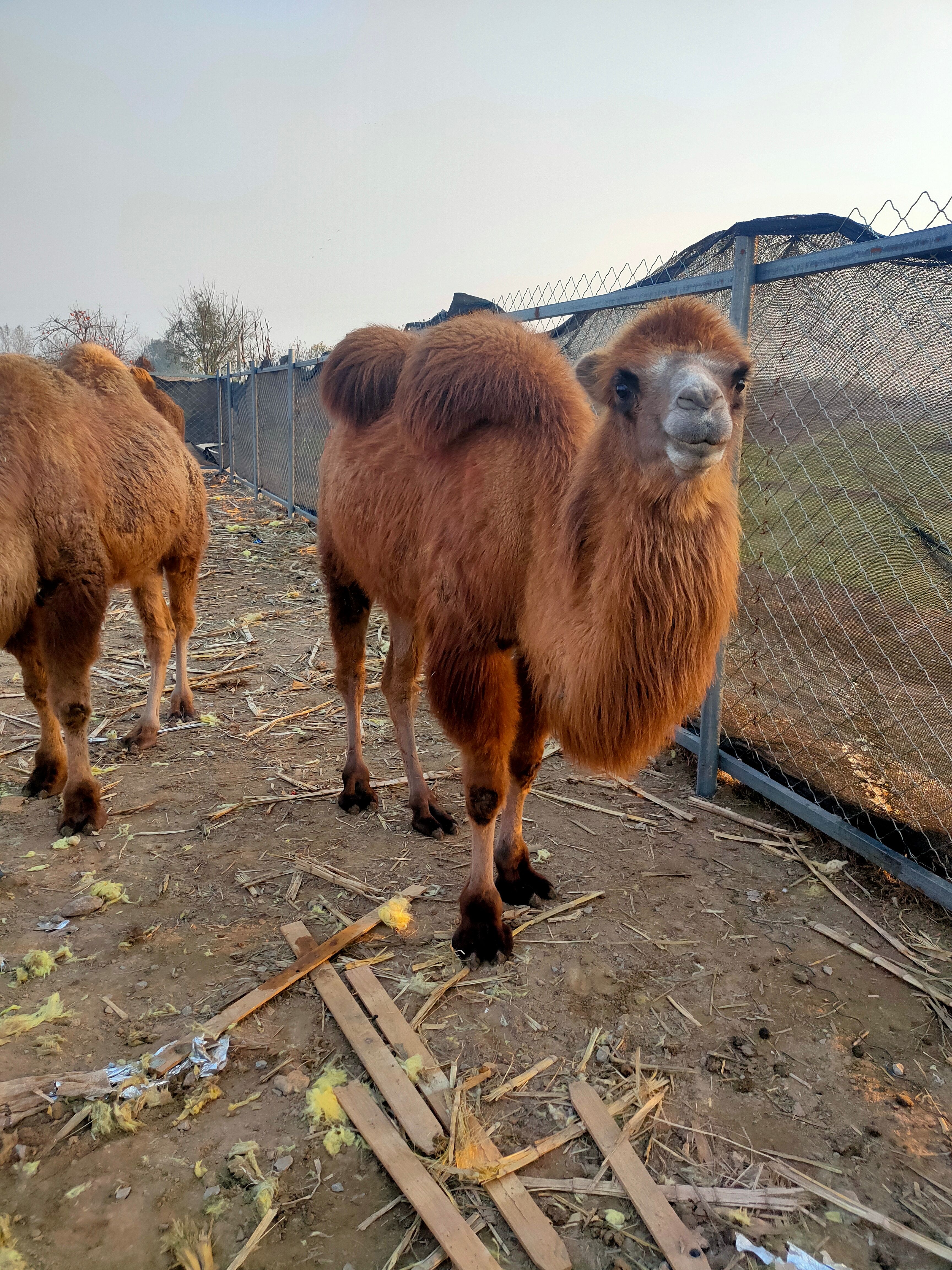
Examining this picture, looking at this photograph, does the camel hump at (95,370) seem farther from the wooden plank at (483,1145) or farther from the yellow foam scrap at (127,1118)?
the yellow foam scrap at (127,1118)

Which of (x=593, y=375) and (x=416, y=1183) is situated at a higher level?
(x=593, y=375)

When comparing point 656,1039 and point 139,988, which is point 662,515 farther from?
point 139,988

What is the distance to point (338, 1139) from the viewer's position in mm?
2133

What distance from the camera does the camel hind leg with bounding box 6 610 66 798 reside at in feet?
13.6

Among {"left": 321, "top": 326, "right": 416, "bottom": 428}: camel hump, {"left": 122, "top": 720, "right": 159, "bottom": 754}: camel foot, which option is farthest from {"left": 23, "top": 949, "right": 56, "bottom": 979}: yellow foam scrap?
{"left": 321, "top": 326, "right": 416, "bottom": 428}: camel hump

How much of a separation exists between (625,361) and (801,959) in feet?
7.90

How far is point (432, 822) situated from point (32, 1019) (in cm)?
194

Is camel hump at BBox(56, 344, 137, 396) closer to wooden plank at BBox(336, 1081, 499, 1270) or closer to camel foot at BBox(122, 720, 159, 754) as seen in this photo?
camel foot at BBox(122, 720, 159, 754)

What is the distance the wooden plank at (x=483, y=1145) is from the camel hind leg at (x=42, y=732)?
7.88 feet

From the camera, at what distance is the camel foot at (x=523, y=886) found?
3.31 metres

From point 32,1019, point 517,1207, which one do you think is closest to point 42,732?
point 32,1019

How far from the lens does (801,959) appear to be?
9.68 ft

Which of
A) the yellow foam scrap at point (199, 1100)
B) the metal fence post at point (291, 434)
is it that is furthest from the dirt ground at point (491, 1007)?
the metal fence post at point (291, 434)

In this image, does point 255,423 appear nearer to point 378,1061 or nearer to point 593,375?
point 593,375
